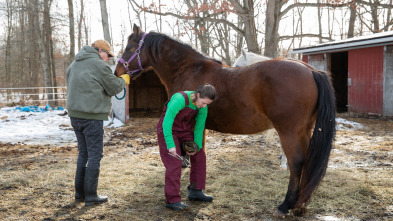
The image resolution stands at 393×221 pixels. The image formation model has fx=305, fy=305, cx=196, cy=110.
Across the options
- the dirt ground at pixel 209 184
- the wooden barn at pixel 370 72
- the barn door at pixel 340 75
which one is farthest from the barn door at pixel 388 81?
the dirt ground at pixel 209 184

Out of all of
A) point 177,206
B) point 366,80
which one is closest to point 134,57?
point 177,206

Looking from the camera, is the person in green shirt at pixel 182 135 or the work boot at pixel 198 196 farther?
the work boot at pixel 198 196

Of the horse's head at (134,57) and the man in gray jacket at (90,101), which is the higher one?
the horse's head at (134,57)

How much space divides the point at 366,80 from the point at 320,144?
31.8 feet

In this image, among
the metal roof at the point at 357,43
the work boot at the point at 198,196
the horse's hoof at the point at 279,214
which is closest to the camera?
the horse's hoof at the point at 279,214

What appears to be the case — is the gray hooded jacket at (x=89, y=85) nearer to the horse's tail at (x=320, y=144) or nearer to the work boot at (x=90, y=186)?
the work boot at (x=90, y=186)

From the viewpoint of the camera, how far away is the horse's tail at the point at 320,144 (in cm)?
273

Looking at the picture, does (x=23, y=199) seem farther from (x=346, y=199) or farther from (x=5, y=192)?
(x=346, y=199)

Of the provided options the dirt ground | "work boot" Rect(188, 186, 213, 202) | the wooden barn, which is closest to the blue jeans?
the dirt ground

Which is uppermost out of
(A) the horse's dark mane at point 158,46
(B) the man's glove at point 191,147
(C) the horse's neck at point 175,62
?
(A) the horse's dark mane at point 158,46

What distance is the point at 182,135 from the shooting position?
3.13m

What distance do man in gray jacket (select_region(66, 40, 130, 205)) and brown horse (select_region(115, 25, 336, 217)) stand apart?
1.10 meters

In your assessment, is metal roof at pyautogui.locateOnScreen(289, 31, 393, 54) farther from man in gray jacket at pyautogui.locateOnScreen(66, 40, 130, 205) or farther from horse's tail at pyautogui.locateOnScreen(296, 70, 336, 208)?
man in gray jacket at pyautogui.locateOnScreen(66, 40, 130, 205)

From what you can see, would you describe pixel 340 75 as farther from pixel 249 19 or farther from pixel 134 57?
pixel 134 57
